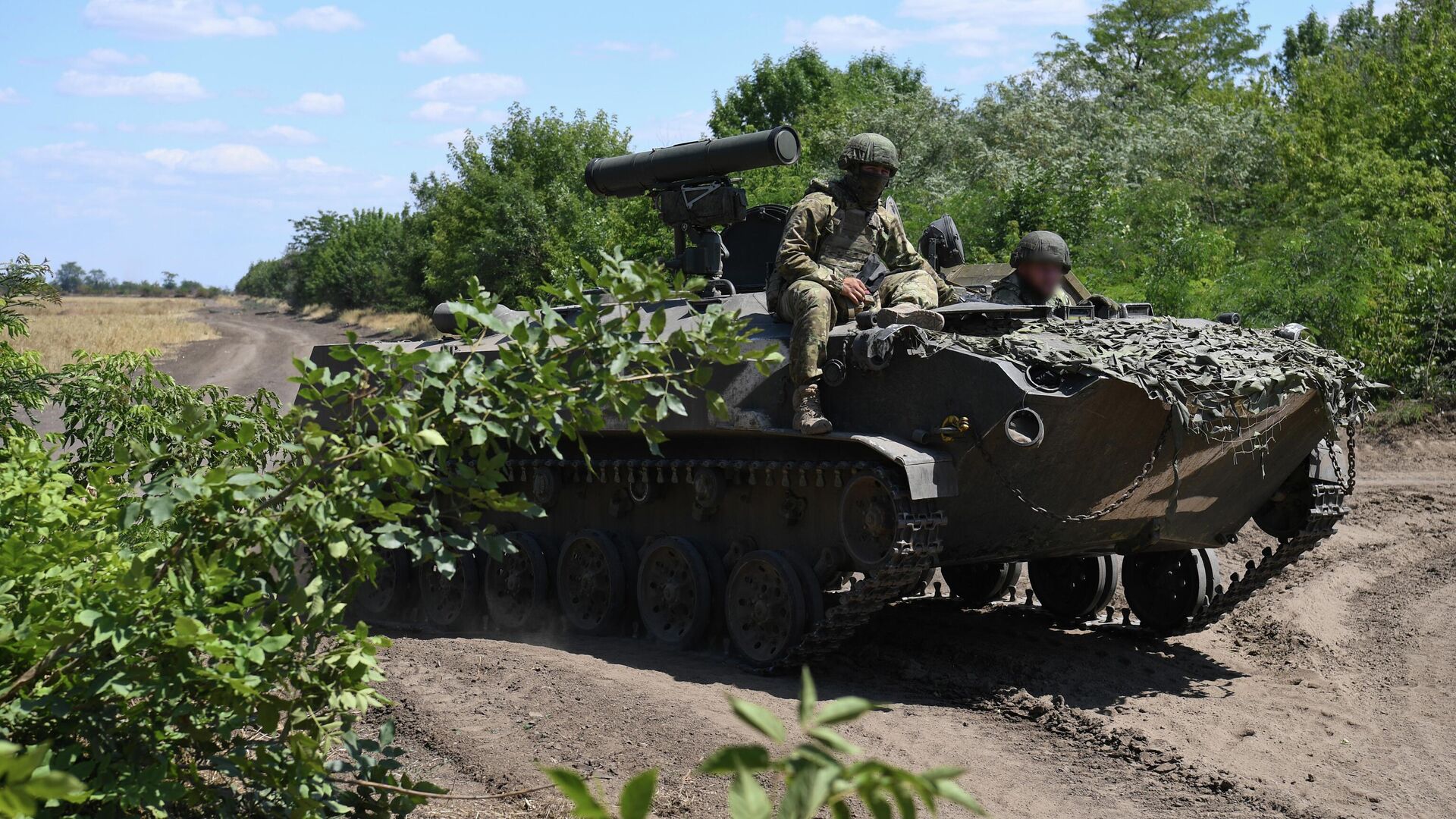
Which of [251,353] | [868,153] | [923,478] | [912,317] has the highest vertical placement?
[868,153]

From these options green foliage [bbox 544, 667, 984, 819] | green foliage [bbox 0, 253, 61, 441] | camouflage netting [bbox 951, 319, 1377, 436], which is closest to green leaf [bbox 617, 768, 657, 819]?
green foliage [bbox 544, 667, 984, 819]

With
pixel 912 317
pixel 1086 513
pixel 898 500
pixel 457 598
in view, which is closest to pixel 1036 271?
pixel 912 317

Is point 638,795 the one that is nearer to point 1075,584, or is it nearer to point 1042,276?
point 1042,276

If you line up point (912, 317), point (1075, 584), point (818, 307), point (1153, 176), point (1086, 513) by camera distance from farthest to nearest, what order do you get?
point (1153, 176) → point (1075, 584) → point (818, 307) → point (912, 317) → point (1086, 513)

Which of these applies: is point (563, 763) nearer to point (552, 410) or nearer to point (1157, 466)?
point (552, 410)

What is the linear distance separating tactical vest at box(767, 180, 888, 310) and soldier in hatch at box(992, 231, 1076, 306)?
0.90 m

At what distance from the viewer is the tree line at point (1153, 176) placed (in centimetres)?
1975

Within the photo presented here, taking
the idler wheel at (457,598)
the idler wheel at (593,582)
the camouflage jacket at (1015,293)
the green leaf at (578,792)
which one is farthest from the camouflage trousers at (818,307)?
the green leaf at (578,792)

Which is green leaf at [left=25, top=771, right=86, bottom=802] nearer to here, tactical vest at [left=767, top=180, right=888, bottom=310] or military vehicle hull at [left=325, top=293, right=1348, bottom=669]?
military vehicle hull at [left=325, top=293, right=1348, bottom=669]

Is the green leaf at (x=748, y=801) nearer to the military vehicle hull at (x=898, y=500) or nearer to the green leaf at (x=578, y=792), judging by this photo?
the green leaf at (x=578, y=792)

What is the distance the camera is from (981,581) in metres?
11.6

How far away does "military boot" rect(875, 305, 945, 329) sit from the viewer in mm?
8070

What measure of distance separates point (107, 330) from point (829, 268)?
41.6 metres

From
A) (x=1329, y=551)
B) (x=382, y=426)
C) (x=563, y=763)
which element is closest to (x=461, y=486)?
(x=382, y=426)
